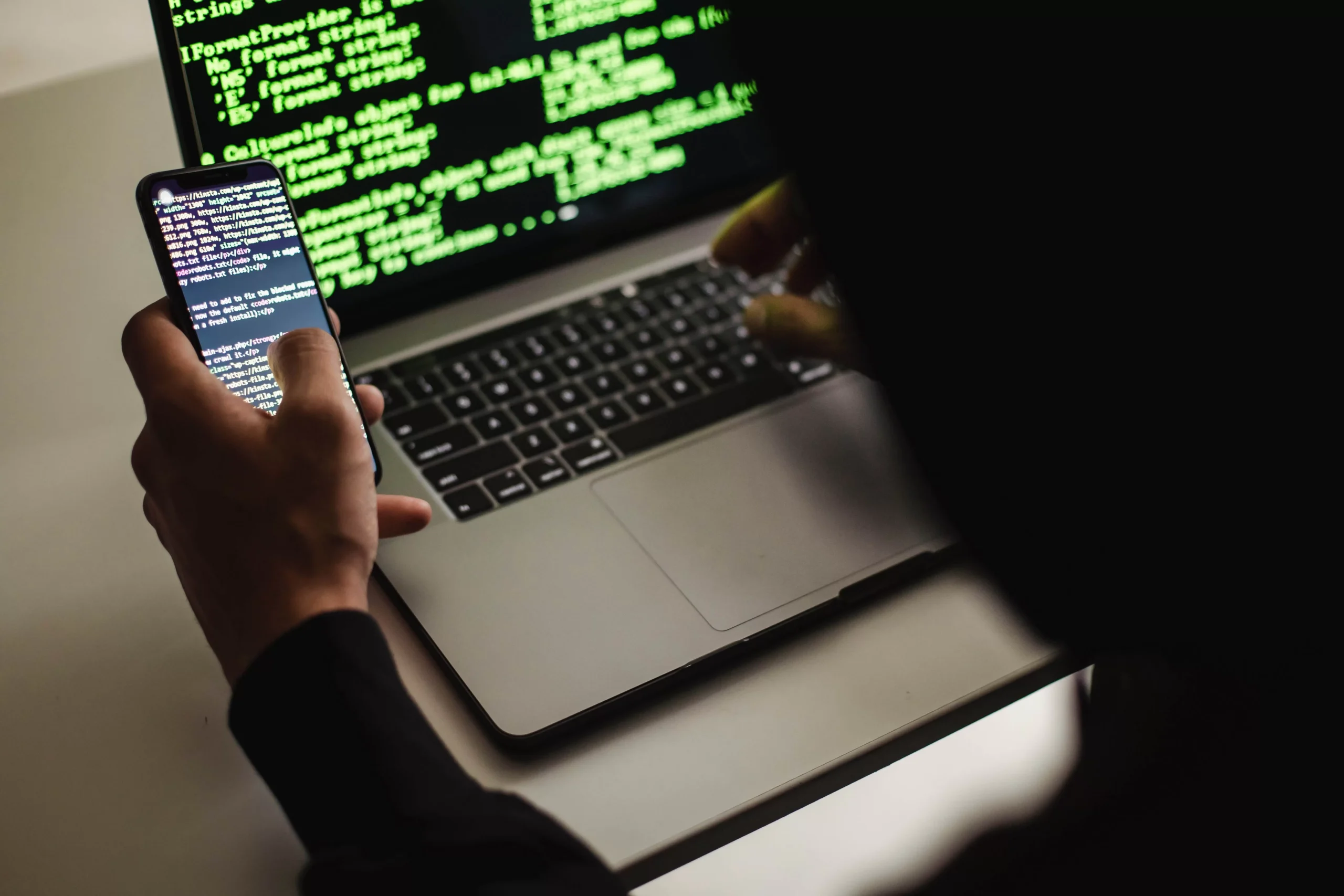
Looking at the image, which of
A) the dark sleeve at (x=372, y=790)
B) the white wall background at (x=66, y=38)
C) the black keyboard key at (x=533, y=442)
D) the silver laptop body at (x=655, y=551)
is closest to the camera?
the dark sleeve at (x=372, y=790)

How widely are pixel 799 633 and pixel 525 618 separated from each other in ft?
0.40

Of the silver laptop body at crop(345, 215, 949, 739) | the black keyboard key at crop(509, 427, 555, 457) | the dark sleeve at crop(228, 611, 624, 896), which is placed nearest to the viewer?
the dark sleeve at crop(228, 611, 624, 896)

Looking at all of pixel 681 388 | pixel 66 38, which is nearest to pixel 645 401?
pixel 681 388

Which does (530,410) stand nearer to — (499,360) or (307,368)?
(499,360)

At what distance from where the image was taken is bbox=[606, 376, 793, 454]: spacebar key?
55 centimetres

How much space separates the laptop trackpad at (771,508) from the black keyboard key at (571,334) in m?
0.11

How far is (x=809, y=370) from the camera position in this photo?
0.60 metres

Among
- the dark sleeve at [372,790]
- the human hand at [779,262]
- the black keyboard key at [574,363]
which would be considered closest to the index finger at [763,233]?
the human hand at [779,262]

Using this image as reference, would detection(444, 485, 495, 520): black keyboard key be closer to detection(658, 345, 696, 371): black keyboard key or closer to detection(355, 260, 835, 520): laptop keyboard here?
detection(355, 260, 835, 520): laptop keyboard

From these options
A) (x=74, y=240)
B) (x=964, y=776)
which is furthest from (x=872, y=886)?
(x=74, y=240)

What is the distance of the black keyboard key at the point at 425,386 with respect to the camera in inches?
22.6

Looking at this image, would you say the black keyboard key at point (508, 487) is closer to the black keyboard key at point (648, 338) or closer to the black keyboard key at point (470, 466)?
the black keyboard key at point (470, 466)

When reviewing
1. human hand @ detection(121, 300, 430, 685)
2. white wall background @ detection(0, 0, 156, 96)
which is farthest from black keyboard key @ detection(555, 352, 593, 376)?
white wall background @ detection(0, 0, 156, 96)

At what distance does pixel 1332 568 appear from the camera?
0.34 metres
